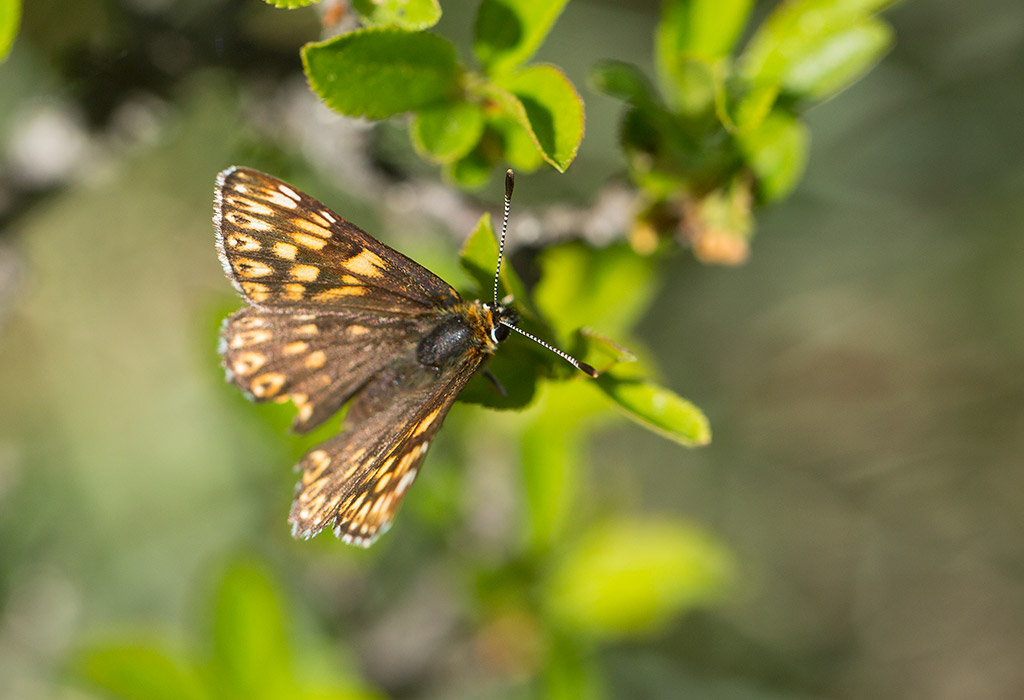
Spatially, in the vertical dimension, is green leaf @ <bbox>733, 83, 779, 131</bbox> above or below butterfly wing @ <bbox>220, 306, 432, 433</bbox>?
above

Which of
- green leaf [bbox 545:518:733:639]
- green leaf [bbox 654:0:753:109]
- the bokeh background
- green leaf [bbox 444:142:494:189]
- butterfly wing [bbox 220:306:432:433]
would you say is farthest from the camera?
the bokeh background

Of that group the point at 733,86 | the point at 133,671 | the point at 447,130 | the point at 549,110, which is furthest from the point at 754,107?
the point at 133,671

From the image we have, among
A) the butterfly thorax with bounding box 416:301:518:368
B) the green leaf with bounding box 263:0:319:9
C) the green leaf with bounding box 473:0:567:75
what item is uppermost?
the green leaf with bounding box 473:0:567:75

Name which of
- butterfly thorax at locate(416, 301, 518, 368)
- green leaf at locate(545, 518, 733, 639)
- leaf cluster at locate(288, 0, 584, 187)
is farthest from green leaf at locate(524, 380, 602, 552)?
leaf cluster at locate(288, 0, 584, 187)

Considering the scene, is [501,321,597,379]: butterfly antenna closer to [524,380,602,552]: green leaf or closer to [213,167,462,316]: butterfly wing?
[213,167,462,316]: butterfly wing

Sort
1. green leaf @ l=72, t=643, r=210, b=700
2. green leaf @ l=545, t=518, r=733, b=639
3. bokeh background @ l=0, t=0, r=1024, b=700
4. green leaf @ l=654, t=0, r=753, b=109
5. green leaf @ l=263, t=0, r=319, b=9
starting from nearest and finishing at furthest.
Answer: green leaf @ l=263, t=0, r=319, b=9 → green leaf @ l=654, t=0, r=753, b=109 → green leaf @ l=72, t=643, r=210, b=700 → green leaf @ l=545, t=518, r=733, b=639 → bokeh background @ l=0, t=0, r=1024, b=700

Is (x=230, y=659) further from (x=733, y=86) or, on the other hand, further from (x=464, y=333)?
(x=733, y=86)
